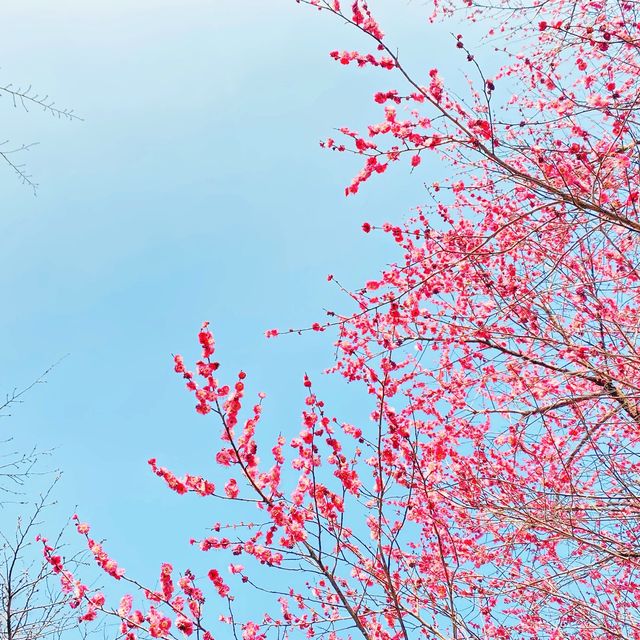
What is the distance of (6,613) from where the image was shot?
19.6 ft

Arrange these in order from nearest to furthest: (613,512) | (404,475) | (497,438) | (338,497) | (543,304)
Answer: (338,497)
(404,475)
(613,512)
(497,438)
(543,304)

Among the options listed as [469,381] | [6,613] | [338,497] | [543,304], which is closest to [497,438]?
[469,381]

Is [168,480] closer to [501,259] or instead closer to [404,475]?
[404,475]

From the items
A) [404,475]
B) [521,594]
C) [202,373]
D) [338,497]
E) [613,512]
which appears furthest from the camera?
[521,594]

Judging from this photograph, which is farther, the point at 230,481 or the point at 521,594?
the point at 521,594

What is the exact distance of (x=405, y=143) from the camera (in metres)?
4.07

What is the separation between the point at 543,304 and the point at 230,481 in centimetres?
436

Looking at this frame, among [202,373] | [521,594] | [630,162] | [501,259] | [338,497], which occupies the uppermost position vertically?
[501,259]

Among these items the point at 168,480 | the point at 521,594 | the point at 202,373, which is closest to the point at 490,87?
the point at 202,373

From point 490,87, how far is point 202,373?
9.44 feet

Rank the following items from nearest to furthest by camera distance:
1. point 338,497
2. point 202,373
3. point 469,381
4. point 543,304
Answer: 1. point 202,373
2. point 338,497
3. point 543,304
4. point 469,381

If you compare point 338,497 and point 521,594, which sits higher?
point 338,497

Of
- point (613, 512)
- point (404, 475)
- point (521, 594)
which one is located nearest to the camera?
point (404, 475)

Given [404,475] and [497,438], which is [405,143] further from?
[497,438]
